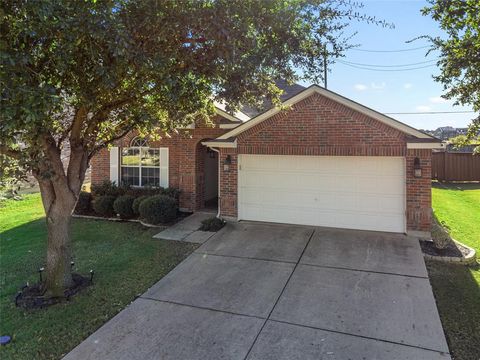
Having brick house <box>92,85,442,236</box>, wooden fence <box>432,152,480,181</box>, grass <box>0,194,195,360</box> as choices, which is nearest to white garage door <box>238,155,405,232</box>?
brick house <box>92,85,442,236</box>

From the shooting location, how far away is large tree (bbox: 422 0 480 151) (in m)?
6.37

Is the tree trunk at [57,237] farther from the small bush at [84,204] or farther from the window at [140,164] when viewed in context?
the small bush at [84,204]

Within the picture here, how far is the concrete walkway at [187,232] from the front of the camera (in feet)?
31.0

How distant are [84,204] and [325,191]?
8660 millimetres

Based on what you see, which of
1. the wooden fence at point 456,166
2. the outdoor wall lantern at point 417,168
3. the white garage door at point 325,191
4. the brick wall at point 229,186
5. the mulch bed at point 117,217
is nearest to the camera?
the outdoor wall lantern at point 417,168

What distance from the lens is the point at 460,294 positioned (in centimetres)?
604

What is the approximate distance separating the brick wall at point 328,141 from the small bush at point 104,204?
4.08 meters

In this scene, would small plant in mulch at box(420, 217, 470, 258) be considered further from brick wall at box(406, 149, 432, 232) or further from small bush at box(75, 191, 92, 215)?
small bush at box(75, 191, 92, 215)

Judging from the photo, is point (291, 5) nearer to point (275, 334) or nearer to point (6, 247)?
point (275, 334)

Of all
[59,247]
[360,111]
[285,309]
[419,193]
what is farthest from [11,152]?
[419,193]

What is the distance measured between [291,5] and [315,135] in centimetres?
437

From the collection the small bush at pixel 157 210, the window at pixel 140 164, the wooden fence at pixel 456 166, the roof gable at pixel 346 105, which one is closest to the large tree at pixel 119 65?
the roof gable at pixel 346 105

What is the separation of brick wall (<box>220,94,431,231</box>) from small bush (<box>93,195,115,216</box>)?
4.08 metres

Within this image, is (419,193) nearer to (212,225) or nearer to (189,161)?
(212,225)
